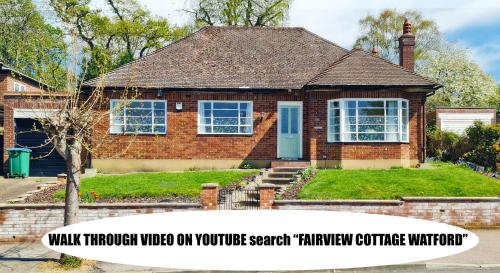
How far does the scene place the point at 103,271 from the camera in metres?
9.18

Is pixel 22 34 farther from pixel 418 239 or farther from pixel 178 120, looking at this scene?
pixel 418 239

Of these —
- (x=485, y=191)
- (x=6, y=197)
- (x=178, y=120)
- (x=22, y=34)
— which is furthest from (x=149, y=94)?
(x=22, y=34)

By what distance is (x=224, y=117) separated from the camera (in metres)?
19.8

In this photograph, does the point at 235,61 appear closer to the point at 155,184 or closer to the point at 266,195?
the point at 155,184

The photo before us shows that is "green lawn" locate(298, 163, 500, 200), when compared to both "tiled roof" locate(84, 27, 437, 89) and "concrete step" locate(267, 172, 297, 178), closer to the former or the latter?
"concrete step" locate(267, 172, 297, 178)

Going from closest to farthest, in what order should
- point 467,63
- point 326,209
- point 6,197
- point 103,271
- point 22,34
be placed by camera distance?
point 103,271 → point 326,209 → point 6,197 → point 467,63 → point 22,34

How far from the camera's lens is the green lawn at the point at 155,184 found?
13.5m

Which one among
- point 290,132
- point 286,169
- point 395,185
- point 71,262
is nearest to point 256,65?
point 290,132

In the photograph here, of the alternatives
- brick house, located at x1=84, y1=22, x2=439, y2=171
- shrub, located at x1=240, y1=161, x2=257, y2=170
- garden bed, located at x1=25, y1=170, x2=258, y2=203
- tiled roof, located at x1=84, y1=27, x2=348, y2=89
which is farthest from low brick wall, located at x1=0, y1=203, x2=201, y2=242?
tiled roof, located at x1=84, y1=27, x2=348, y2=89

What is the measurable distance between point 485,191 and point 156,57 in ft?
49.3

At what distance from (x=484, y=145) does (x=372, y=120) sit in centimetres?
551

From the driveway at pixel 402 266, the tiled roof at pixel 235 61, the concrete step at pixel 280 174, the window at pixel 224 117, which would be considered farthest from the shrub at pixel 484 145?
the window at pixel 224 117

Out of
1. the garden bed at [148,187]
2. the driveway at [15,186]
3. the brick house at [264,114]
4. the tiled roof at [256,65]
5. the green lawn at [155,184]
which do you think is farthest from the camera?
the tiled roof at [256,65]

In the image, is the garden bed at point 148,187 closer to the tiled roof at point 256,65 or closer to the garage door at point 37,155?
the tiled roof at point 256,65
